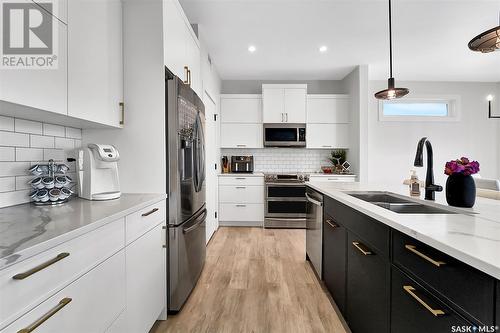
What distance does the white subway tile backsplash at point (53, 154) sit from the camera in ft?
5.06

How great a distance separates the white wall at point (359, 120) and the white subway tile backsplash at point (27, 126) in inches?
163

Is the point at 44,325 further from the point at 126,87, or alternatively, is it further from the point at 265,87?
the point at 265,87

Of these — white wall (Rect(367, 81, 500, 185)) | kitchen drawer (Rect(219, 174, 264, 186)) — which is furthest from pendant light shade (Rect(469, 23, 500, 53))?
white wall (Rect(367, 81, 500, 185))

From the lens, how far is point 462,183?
1270 mm

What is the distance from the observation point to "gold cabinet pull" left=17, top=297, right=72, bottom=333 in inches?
28.1

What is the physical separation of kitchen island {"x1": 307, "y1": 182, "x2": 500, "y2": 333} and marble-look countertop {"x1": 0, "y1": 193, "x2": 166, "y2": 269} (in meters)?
1.20

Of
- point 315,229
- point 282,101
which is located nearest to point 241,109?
point 282,101

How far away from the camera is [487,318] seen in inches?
25.3

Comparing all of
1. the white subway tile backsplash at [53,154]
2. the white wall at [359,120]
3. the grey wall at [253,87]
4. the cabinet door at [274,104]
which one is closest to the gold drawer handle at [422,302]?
the white subway tile backsplash at [53,154]

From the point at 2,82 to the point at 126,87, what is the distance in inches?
35.6

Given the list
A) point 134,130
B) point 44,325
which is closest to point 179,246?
point 134,130

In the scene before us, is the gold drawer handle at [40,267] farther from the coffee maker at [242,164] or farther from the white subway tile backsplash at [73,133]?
the coffee maker at [242,164]

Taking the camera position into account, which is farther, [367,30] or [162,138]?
[367,30]

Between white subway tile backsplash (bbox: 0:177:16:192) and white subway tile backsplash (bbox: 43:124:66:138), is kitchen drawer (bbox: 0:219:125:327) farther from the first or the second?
white subway tile backsplash (bbox: 43:124:66:138)
